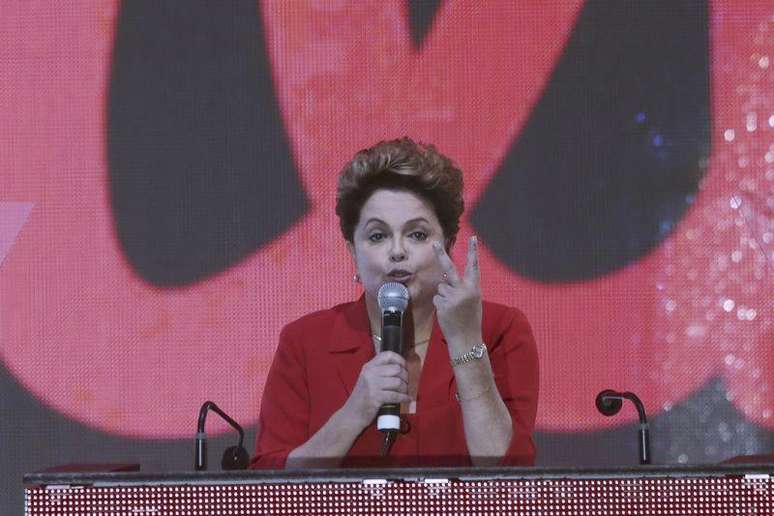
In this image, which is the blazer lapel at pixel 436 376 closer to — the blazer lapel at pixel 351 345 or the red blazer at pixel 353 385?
the red blazer at pixel 353 385

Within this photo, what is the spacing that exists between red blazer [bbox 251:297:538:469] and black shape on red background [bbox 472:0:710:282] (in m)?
0.58

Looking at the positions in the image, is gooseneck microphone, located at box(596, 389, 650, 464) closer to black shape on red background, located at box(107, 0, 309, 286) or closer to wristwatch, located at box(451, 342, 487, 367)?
wristwatch, located at box(451, 342, 487, 367)

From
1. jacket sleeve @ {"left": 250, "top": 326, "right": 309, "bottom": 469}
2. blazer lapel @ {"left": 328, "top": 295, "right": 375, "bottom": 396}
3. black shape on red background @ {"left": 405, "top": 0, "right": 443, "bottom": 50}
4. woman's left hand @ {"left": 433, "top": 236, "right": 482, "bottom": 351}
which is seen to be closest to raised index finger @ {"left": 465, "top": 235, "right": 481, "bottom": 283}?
woman's left hand @ {"left": 433, "top": 236, "right": 482, "bottom": 351}

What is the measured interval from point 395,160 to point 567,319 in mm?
871

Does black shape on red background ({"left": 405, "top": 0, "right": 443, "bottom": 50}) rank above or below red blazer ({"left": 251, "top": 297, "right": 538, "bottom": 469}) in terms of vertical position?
above

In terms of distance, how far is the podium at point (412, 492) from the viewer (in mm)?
1243

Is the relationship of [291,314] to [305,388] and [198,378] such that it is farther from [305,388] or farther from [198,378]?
[305,388]

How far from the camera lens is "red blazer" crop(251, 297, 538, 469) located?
7.07 feet

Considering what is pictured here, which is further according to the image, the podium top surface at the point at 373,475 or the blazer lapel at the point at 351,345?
the blazer lapel at the point at 351,345

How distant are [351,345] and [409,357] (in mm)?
135

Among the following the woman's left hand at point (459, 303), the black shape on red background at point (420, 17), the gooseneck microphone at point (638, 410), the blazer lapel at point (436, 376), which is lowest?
the gooseneck microphone at point (638, 410)

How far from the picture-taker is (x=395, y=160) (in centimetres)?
229

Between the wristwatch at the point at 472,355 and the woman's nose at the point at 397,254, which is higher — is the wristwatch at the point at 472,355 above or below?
below

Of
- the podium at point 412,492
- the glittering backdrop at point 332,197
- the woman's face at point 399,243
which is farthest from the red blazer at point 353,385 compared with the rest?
the podium at point 412,492
